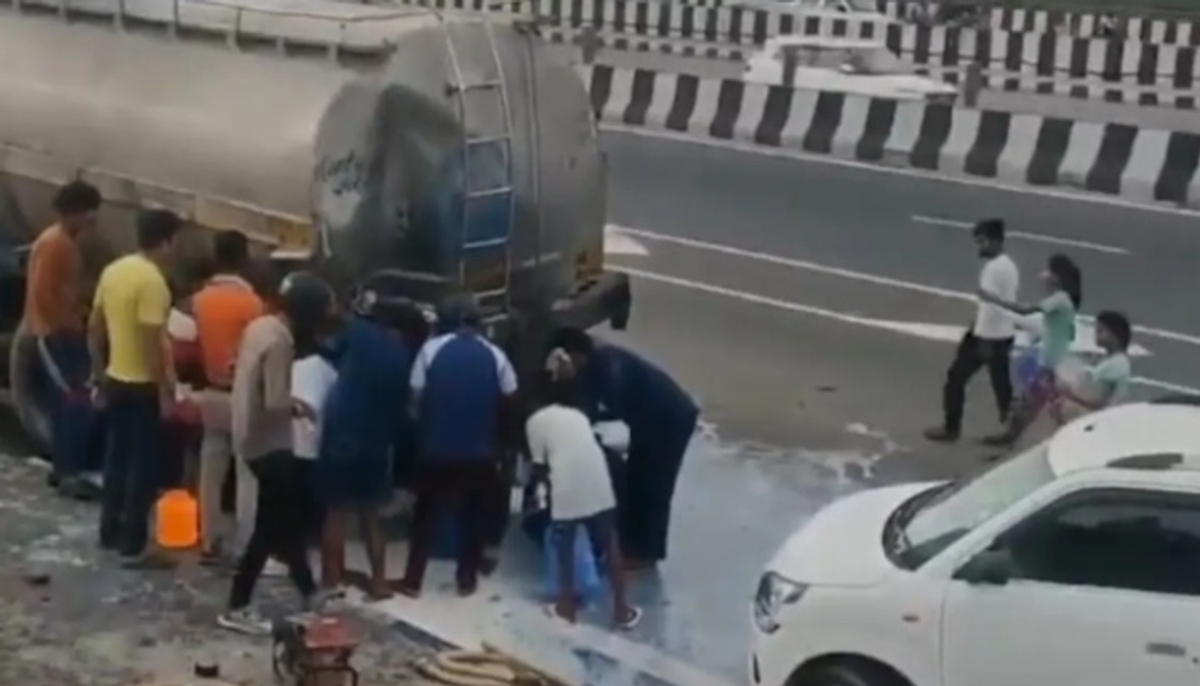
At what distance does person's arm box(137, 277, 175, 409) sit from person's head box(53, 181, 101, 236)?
934 millimetres

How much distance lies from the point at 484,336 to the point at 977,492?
3119 millimetres

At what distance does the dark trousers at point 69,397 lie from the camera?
12.3m

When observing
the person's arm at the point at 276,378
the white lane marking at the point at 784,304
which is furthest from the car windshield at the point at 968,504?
the white lane marking at the point at 784,304

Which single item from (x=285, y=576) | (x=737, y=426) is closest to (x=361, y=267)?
(x=285, y=576)

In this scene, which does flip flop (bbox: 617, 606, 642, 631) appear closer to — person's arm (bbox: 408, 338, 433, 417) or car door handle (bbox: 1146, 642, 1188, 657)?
person's arm (bbox: 408, 338, 433, 417)

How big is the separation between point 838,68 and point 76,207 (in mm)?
20501

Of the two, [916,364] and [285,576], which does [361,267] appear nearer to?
[285,576]

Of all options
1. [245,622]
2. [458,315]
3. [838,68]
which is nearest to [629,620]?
[458,315]

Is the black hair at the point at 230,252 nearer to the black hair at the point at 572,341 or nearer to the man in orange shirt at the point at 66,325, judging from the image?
the man in orange shirt at the point at 66,325

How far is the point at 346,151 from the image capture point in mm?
11422

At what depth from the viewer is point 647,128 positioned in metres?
28.4

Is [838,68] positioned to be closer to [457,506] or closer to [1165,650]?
[457,506]

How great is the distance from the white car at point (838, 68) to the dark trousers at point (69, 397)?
18.2 meters

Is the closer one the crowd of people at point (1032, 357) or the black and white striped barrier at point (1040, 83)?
the crowd of people at point (1032, 357)
